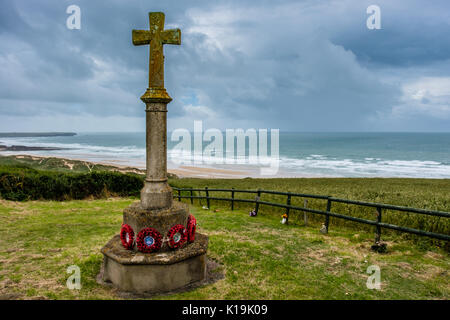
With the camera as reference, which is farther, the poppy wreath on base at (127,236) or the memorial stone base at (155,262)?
the poppy wreath on base at (127,236)

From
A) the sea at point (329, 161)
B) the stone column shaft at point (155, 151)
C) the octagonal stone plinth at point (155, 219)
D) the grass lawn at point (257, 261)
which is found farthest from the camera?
the sea at point (329, 161)

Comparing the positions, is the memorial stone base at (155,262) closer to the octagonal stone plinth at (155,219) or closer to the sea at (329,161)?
the octagonal stone plinth at (155,219)

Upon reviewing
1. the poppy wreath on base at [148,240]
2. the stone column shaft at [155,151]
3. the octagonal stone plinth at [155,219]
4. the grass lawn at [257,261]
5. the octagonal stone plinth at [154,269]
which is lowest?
→ the grass lawn at [257,261]

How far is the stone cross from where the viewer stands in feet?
17.8

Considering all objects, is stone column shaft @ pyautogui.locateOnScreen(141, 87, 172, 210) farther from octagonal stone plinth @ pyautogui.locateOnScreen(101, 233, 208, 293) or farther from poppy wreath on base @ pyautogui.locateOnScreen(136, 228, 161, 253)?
octagonal stone plinth @ pyautogui.locateOnScreen(101, 233, 208, 293)

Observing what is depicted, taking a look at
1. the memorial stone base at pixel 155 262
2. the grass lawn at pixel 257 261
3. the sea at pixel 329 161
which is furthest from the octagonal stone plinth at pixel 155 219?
the sea at pixel 329 161

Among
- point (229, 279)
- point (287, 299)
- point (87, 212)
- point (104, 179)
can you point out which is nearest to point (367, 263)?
point (287, 299)

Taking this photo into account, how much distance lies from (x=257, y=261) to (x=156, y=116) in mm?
3646

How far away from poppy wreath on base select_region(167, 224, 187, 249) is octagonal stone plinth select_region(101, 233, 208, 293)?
11cm

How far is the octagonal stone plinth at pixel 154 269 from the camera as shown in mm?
4941

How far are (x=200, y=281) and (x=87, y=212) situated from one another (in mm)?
7911

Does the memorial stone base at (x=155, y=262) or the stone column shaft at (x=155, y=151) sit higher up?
the stone column shaft at (x=155, y=151)

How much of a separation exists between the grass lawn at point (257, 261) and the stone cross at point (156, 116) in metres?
1.76

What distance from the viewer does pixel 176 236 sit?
5.32 metres
